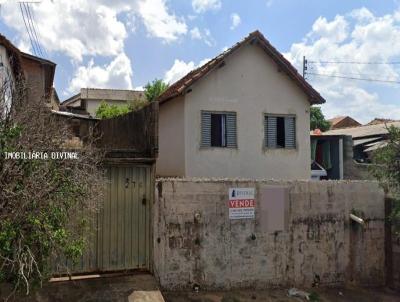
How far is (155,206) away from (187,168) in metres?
5.62

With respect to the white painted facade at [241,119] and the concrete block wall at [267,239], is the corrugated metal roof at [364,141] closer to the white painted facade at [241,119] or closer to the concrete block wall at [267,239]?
the white painted facade at [241,119]

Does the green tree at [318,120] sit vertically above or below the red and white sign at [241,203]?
above

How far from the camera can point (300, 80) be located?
15.7 meters

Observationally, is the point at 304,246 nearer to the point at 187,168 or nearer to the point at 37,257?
the point at 187,168

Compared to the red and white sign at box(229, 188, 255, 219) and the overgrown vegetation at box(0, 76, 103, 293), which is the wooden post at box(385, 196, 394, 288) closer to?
the red and white sign at box(229, 188, 255, 219)

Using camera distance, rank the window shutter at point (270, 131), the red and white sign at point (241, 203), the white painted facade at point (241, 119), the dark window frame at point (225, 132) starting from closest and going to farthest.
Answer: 1. the red and white sign at point (241, 203)
2. the white painted facade at point (241, 119)
3. the dark window frame at point (225, 132)
4. the window shutter at point (270, 131)

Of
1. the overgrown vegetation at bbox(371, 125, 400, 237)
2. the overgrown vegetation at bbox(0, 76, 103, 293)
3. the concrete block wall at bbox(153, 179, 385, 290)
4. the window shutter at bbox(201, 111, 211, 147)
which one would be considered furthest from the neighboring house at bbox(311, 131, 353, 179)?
the overgrown vegetation at bbox(0, 76, 103, 293)

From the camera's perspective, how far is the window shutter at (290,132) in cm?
1576

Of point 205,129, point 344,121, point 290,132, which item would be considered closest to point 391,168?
point 290,132

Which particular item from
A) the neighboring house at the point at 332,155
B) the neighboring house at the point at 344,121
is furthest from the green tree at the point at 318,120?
the neighboring house at the point at 332,155

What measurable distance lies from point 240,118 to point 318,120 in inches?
902

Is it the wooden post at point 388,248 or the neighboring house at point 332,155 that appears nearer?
the wooden post at point 388,248

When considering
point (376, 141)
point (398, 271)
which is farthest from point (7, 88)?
point (376, 141)

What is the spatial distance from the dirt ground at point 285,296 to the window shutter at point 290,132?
6498mm
